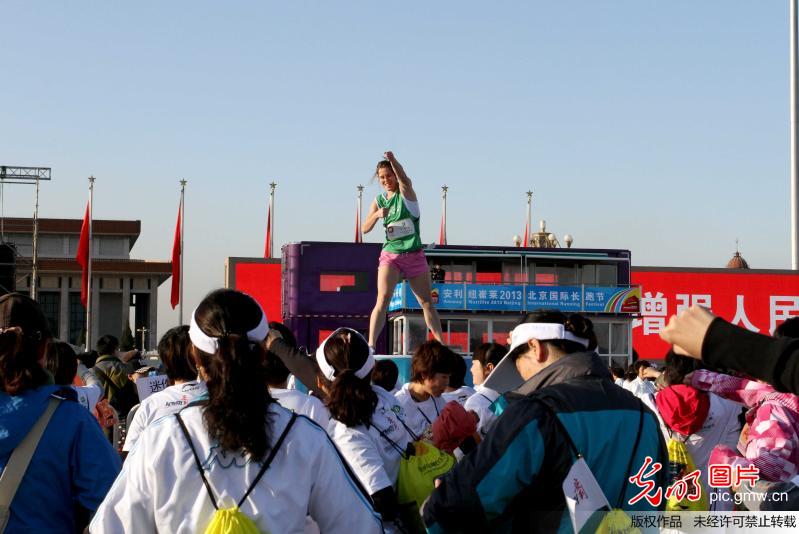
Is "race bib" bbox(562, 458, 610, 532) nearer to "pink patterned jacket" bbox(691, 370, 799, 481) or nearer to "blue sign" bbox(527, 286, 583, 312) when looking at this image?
"pink patterned jacket" bbox(691, 370, 799, 481)

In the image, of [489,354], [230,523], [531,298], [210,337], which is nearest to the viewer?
[230,523]

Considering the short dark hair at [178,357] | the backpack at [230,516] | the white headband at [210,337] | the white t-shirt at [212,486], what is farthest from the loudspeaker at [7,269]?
the backpack at [230,516]

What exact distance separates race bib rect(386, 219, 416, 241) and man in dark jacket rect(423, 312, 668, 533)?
29.1 ft

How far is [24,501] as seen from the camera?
3.87 meters

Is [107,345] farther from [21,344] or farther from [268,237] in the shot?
[268,237]

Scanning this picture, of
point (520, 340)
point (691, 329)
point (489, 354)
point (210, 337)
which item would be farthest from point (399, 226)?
point (691, 329)

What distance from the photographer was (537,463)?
3373 millimetres

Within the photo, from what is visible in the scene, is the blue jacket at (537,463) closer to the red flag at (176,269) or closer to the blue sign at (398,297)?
the blue sign at (398,297)

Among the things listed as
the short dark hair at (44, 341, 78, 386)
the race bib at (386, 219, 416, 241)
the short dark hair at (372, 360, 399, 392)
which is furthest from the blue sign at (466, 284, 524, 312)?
the short dark hair at (44, 341, 78, 386)

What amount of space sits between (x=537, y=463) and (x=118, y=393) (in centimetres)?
878

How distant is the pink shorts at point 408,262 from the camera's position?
12836 millimetres

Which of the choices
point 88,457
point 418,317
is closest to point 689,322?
point 88,457

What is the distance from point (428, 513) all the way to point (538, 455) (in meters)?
0.40

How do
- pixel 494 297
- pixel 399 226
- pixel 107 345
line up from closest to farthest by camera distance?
pixel 107 345 → pixel 399 226 → pixel 494 297
